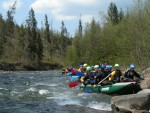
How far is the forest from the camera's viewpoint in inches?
1432

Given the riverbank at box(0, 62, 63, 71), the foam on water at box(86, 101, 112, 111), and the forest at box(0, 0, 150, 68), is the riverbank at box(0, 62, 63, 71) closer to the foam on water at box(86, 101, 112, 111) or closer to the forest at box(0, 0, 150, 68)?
the forest at box(0, 0, 150, 68)

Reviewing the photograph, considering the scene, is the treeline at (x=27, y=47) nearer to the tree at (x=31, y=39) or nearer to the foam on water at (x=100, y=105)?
the tree at (x=31, y=39)

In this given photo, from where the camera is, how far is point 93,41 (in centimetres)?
5722

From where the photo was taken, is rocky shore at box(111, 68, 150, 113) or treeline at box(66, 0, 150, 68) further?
treeline at box(66, 0, 150, 68)

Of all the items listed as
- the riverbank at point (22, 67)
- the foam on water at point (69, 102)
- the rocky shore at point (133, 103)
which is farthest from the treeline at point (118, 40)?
the rocky shore at point (133, 103)

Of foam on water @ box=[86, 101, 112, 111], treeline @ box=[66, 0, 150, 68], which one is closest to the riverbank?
treeline @ box=[66, 0, 150, 68]

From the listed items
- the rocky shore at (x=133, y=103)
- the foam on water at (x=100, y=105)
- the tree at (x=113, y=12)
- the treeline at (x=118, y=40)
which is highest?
the tree at (x=113, y=12)

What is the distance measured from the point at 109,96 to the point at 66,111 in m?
4.70

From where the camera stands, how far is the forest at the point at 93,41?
36375mm

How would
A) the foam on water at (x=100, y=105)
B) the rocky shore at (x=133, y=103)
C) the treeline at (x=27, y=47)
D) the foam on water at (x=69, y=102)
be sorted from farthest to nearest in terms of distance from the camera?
the treeline at (x=27, y=47), the foam on water at (x=69, y=102), the foam on water at (x=100, y=105), the rocky shore at (x=133, y=103)

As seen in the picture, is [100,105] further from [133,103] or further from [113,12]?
[113,12]

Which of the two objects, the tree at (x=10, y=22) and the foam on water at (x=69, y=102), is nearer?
the foam on water at (x=69, y=102)

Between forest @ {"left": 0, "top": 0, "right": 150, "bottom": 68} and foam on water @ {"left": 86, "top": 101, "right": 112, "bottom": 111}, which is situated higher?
forest @ {"left": 0, "top": 0, "right": 150, "bottom": 68}

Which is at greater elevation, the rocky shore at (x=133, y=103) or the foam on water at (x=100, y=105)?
the rocky shore at (x=133, y=103)
